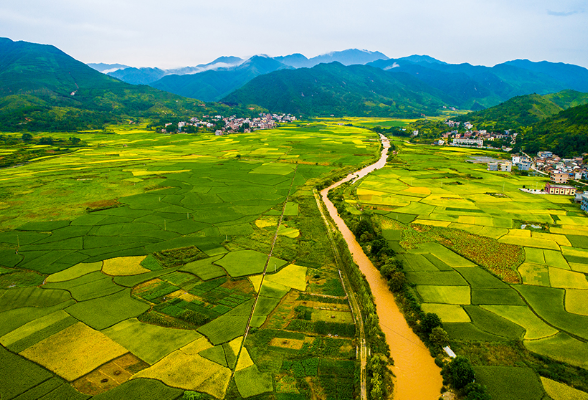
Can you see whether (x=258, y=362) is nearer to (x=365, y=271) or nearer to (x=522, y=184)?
(x=365, y=271)

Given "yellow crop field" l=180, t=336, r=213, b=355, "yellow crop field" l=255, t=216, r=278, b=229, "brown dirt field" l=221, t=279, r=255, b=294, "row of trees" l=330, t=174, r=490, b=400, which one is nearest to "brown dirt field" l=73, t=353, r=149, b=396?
"yellow crop field" l=180, t=336, r=213, b=355

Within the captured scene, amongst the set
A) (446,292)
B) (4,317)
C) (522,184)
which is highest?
(522,184)

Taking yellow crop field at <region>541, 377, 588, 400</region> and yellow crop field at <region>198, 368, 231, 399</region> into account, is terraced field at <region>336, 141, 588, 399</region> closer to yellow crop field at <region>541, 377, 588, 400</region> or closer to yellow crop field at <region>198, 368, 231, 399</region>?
yellow crop field at <region>541, 377, 588, 400</region>

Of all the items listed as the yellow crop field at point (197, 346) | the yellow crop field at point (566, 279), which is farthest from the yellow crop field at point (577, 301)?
the yellow crop field at point (197, 346)

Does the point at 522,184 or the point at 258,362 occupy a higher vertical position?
the point at 522,184

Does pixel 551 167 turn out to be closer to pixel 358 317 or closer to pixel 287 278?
pixel 358 317

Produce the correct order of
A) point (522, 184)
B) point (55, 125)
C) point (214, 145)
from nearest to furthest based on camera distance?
1. point (522, 184)
2. point (214, 145)
3. point (55, 125)

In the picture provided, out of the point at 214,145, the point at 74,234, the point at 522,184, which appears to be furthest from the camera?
the point at 214,145

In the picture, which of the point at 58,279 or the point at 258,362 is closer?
the point at 258,362

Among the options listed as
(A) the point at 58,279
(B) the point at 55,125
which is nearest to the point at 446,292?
(A) the point at 58,279
